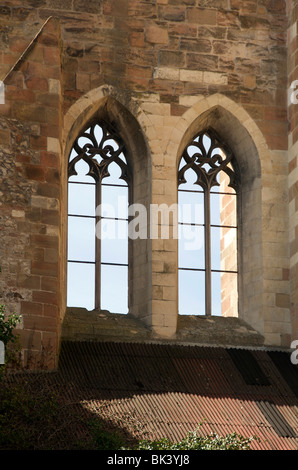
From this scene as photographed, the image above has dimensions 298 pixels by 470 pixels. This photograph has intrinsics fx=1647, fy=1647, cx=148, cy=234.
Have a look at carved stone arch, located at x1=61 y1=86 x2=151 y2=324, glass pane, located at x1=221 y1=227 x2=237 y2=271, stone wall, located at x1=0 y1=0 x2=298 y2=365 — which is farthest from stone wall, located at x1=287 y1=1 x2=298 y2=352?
carved stone arch, located at x1=61 y1=86 x2=151 y2=324

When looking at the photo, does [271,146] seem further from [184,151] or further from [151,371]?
[151,371]

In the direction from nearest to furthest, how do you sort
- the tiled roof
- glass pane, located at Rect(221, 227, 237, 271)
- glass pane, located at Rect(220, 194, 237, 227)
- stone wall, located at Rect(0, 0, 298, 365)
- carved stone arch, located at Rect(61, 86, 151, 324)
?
1. the tiled roof
2. stone wall, located at Rect(0, 0, 298, 365)
3. carved stone arch, located at Rect(61, 86, 151, 324)
4. glass pane, located at Rect(221, 227, 237, 271)
5. glass pane, located at Rect(220, 194, 237, 227)

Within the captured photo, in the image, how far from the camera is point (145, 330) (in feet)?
79.8

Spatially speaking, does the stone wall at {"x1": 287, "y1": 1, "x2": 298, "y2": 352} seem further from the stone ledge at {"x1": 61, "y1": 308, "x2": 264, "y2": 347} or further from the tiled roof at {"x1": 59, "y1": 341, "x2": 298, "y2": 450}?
the tiled roof at {"x1": 59, "y1": 341, "x2": 298, "y2": 450}

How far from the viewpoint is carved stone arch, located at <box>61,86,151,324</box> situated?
24.8m

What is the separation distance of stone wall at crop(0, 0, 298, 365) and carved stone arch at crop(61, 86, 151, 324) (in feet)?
0.07

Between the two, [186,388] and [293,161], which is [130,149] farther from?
[186,388]

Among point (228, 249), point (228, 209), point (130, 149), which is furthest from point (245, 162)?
point (130, 149)

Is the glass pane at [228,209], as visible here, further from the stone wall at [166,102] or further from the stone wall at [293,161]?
the stone wall at [293,161]

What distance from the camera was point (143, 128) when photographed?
25203 millimetres

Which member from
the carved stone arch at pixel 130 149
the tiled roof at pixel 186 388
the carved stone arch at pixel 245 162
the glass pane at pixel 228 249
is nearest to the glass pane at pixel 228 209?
the glass pane at pixel 228 249

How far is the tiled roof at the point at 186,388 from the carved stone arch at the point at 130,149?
114 centimetres

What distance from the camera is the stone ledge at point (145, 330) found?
78.9ft
